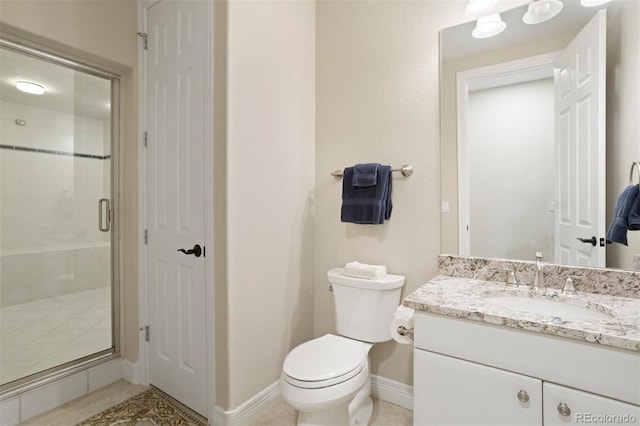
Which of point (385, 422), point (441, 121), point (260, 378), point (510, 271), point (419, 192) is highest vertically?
point (441, 121)

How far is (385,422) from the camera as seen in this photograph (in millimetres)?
1658

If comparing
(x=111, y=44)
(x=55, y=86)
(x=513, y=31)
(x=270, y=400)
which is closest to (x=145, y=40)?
(x=111, y=44)

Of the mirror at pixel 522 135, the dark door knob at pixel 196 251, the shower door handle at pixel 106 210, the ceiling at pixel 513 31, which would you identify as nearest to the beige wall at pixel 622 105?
the mirror at pixel 522 135

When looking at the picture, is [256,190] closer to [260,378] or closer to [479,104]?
[260,378]

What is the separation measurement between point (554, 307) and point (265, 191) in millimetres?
1415

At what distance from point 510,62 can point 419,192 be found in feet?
2.42

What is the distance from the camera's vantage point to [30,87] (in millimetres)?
1825

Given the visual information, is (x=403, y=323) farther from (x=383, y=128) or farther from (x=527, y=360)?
(x=383, y=128)

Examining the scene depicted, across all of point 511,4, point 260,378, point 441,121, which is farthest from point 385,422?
point 511,4

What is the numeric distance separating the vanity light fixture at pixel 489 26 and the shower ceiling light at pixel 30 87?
249cm

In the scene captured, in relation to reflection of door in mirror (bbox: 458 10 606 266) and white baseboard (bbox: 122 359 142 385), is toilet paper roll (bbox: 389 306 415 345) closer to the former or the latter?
reflection of door in mirror (bbox: 458 10 606 266)

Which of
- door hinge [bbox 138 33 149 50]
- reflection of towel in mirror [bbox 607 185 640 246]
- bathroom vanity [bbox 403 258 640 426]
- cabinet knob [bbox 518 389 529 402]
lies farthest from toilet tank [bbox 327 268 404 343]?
door hinge [bbox 138 33 149 50]

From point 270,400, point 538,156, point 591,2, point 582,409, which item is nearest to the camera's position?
point 582,409

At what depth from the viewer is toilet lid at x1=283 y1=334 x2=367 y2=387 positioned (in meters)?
1.33
